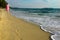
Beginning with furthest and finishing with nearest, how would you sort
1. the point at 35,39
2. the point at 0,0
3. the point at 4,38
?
the point at 0,0 → the point at 35,39 → the point at 4,38

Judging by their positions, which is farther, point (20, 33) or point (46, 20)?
point (46, 20)

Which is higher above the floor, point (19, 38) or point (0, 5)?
point (19, 38)

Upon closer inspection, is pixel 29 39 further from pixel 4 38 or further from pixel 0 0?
pixel 0 0

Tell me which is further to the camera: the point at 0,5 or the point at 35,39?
the point at 0,5

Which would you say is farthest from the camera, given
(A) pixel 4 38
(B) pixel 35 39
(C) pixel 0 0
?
(C) pixel 0 0

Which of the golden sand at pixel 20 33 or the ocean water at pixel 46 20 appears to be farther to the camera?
the ocean water at pixel 46 20

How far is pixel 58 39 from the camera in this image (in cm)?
800

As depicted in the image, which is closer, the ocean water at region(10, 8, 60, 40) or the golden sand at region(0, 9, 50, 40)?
the golden sand at region(0, 9, 50, 40)

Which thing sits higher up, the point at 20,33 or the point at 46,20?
the point at 20,33

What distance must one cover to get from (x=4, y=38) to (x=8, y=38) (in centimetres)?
17

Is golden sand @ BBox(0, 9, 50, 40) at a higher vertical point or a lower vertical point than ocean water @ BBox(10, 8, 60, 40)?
higher

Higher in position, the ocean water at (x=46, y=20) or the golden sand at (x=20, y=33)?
the golden sand at (x=20, y=33)

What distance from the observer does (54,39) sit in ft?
25.7

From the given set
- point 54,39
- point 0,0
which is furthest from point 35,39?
point 0,0
